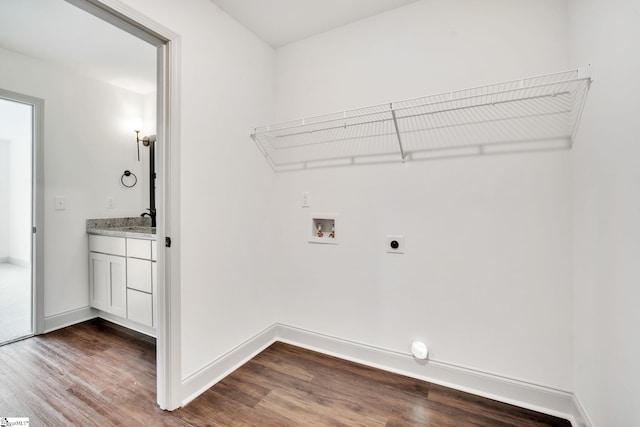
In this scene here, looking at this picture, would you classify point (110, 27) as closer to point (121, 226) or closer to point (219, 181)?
point (219, 181)

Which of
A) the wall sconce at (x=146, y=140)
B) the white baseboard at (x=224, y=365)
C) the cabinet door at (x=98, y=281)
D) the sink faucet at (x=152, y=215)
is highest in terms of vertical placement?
the wall sconce at (x=146, y=140)

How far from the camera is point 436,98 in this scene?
1723 millimetres

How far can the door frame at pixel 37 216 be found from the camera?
2393mm

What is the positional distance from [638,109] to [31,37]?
367 cm

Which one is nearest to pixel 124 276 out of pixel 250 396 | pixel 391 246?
pixel 250 396

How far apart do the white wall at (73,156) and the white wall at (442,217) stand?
2.10 m

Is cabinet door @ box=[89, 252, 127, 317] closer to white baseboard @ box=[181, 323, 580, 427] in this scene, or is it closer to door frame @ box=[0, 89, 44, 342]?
door frame @ box=[0, 89, 44, 342]

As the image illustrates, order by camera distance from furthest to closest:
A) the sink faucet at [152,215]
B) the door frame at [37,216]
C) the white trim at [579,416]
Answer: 1. the sink faucet at [152,215]
2. the door frame at [37,216]
3. the white trim at [579,416]

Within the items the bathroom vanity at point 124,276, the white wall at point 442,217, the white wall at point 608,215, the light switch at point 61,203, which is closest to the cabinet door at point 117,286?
the bathroom vanity at point 124,276

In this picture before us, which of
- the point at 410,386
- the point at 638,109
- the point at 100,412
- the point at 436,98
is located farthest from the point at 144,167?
the point at 638,109

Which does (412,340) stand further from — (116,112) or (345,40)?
(116,112)

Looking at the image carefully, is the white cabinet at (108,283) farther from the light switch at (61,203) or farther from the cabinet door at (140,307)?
the light switch at (61,203)

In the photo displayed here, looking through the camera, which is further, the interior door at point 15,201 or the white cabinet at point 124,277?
the interior door at point 15,201

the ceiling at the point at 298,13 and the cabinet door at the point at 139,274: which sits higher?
the ceiling at the point at 298,13
